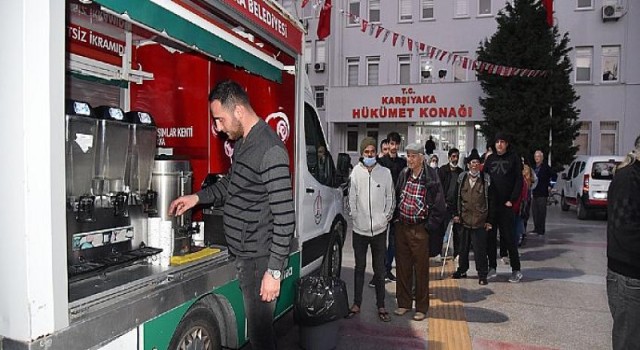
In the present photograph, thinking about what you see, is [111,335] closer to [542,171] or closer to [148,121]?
[148,121]

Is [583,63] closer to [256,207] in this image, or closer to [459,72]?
[459,72]

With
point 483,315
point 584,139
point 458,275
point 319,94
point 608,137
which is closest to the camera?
point 483,315

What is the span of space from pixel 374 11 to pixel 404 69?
3.27 m

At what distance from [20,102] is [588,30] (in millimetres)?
23656

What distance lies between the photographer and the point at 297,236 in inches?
162

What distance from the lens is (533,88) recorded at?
18.1m

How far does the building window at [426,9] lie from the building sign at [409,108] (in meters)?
3.48

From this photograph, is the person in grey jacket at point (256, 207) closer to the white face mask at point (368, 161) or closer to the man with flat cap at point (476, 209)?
the white face mask at point (368, 161)

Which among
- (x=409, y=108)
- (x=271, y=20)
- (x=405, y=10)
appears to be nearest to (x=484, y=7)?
(x=405, y=10)

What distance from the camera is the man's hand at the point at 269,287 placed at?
8.23 feet

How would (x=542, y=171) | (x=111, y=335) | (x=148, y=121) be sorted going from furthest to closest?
(x=542, y=171) < (x=148, y=121) < (x=111, y=335)

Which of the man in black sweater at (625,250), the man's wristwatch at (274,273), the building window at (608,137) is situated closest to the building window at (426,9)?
the building window at (608,137)

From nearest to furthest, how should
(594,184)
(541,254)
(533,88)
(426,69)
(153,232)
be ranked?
(153,232) < (541,254) < (594,184) < (533,88) < (426,69)

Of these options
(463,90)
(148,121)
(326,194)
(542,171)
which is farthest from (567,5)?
(148,121)
